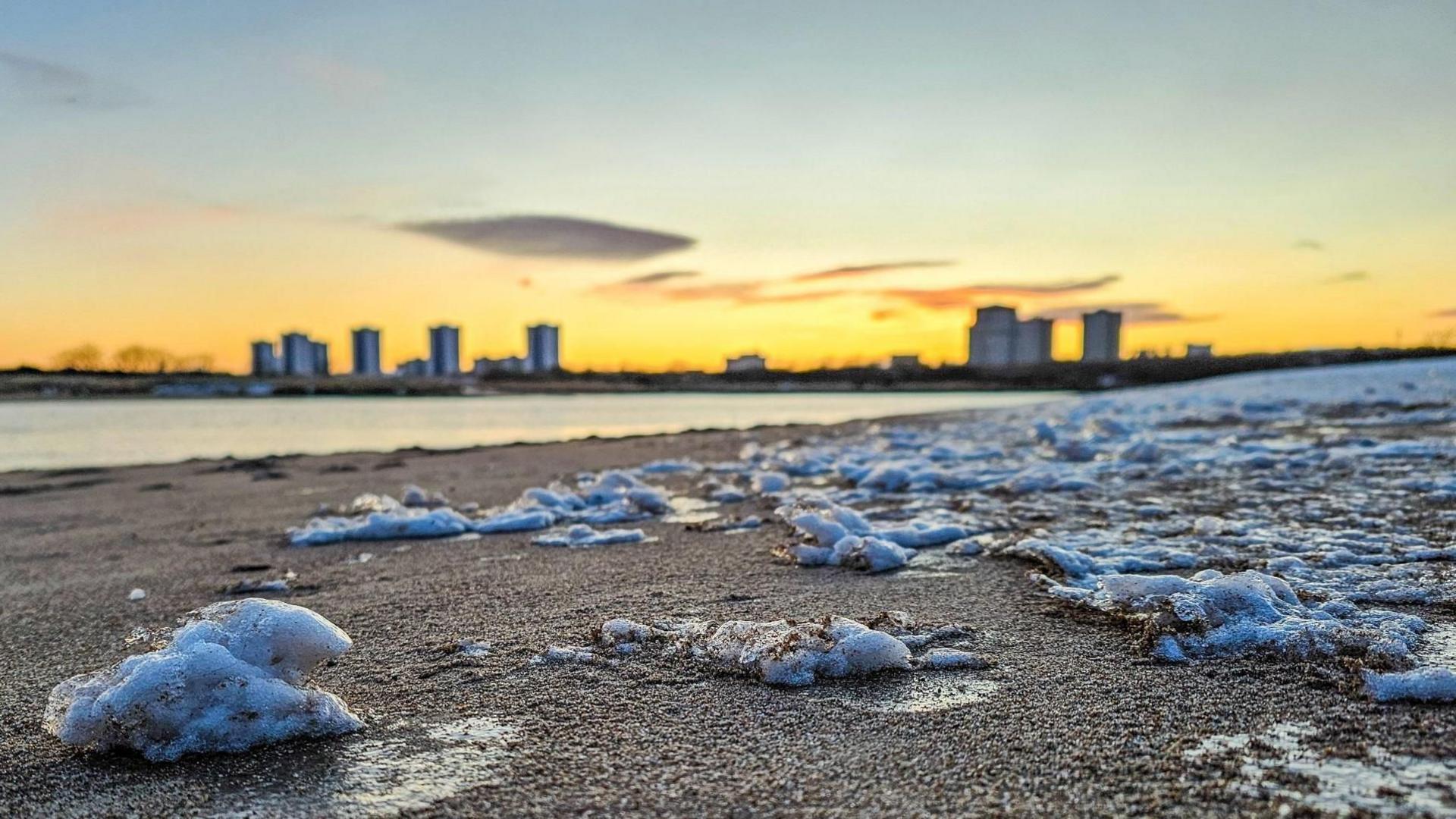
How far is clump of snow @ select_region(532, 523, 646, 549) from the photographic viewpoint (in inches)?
166

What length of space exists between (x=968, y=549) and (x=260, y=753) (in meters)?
2.78

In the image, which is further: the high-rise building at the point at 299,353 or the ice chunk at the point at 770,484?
the high-rise building at the point at 299,353

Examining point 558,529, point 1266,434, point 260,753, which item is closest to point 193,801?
point 260,753

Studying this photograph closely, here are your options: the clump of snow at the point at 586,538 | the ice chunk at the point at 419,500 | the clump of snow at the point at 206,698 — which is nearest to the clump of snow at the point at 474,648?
the clump of snow at the point at 206,698

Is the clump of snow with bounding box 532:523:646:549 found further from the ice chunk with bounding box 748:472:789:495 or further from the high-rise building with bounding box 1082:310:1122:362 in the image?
the high-rise building with bounding box 1082:310:1122:362

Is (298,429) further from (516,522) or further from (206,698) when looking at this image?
(206,698)

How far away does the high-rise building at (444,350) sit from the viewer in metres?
92.8

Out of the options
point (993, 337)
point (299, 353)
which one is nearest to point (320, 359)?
point (299, 353)

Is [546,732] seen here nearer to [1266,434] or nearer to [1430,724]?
[1430,724]

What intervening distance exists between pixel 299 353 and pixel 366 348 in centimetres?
904

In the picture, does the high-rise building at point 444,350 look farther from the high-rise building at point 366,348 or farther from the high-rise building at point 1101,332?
the high-rise building at point 1101,332

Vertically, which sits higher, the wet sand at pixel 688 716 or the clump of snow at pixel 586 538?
the wet sand at pixel 688 716

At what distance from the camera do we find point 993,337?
95.1 metres

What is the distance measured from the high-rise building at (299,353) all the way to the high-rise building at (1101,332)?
78.8m
